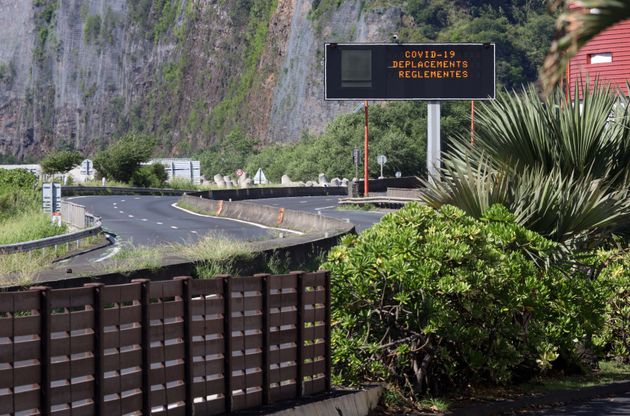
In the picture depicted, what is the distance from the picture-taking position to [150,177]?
104688 mm

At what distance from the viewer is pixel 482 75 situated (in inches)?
2101

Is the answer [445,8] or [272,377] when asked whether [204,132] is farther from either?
[272,377]

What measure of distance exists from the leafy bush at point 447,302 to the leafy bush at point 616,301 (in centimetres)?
145

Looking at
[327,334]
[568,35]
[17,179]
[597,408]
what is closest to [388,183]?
[17,179]

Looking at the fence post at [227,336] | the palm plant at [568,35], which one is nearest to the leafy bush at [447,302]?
the fence post at [227,336]

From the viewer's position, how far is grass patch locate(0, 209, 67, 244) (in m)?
38.0

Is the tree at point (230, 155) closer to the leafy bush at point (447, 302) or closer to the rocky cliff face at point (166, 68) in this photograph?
the rocky cliff face at point (166, 68)

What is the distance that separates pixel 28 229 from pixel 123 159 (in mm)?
63565

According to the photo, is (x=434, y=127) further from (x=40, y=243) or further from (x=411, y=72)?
(x=40, y=243)

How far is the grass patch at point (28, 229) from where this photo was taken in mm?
37969

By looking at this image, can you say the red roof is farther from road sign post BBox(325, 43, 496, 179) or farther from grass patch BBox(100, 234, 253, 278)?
grass patch BBox(100, 234, 253, 278)

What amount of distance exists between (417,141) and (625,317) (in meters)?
89.4

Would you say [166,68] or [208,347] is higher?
[166,68]

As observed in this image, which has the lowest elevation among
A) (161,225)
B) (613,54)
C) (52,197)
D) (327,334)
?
(161,225)
